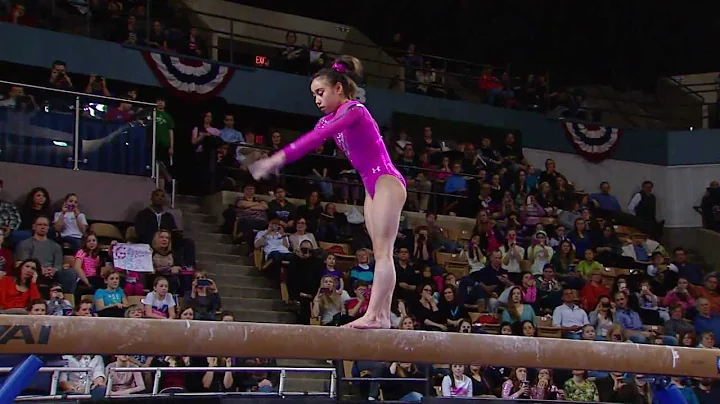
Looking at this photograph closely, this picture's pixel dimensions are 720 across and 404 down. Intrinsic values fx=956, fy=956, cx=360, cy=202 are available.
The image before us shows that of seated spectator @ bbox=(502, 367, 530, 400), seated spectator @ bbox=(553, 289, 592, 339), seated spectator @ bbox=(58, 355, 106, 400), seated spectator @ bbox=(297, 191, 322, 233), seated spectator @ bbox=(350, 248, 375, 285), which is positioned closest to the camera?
seated spectator @ bbox=(58, 355, 106, 400)

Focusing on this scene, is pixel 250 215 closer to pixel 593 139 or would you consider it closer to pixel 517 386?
pixel 517 386

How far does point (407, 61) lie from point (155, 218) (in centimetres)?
707

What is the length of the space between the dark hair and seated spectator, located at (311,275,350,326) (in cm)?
466

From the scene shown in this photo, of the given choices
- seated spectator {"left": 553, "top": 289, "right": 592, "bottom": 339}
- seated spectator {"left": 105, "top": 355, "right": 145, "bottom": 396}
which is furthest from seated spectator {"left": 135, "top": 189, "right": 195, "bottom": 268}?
seated spectator {"left": 553, "top": 289, "right": 592, "bottom": 339}

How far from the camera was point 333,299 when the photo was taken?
31.4ft

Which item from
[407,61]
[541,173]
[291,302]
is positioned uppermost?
[407,61]

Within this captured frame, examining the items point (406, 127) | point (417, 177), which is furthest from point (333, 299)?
point (406, 127)

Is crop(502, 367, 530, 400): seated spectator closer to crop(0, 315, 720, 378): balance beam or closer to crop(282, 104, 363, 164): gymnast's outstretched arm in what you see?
crop(0, 315, 720, 378): balance beam

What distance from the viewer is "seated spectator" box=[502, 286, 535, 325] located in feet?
34.6

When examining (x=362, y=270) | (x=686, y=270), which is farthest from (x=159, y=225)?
(x=686, y=270)

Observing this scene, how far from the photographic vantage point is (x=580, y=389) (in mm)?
9094

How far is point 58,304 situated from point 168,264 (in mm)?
1825

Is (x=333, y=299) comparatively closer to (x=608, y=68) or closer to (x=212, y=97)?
(x=212, y=97)

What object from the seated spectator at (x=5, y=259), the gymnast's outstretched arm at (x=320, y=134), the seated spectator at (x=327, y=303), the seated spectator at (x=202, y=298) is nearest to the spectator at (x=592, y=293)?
the seated spectator at (x=327, y=303)
